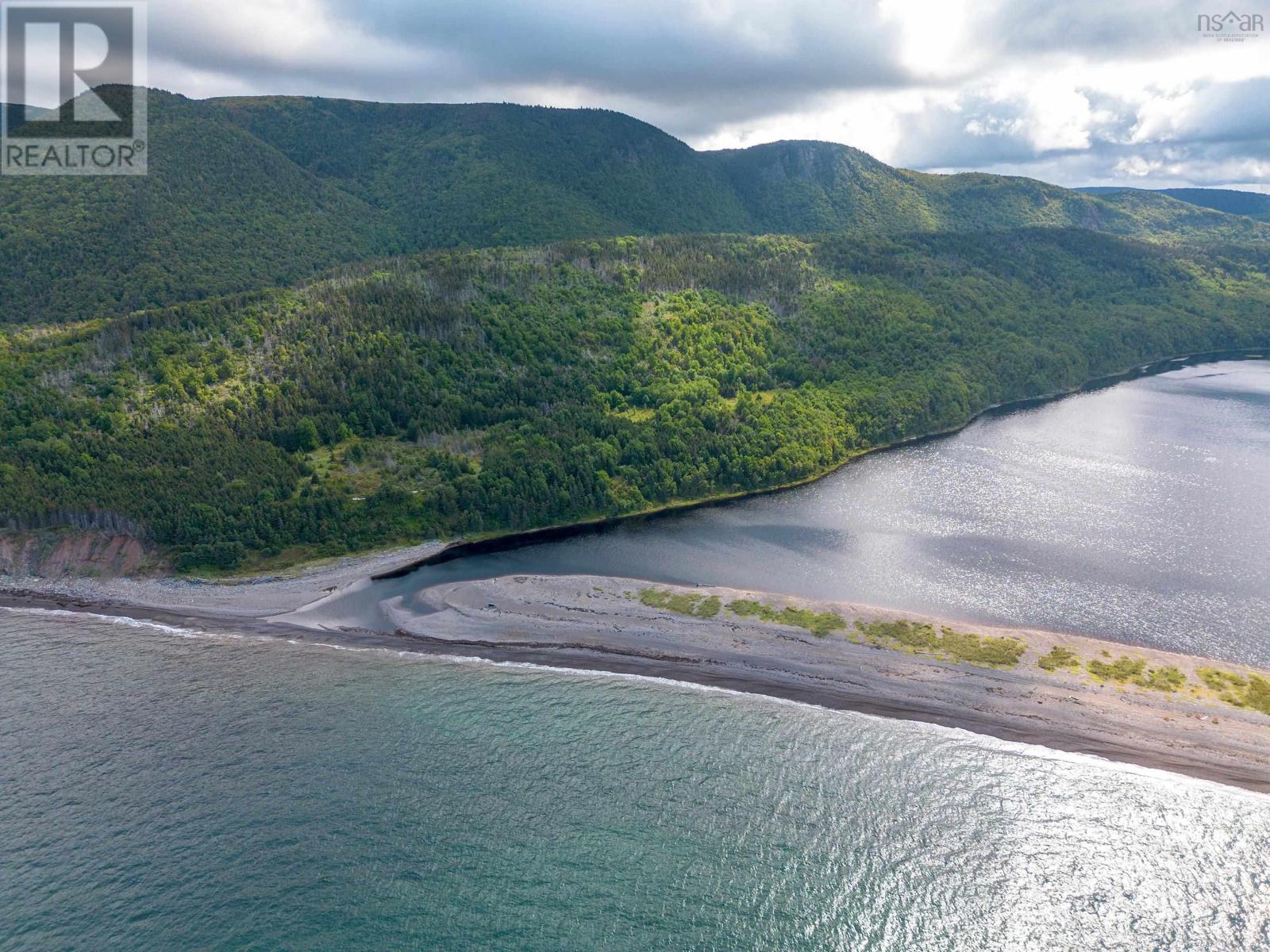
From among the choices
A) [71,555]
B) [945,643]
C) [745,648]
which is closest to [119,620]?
[71,555]

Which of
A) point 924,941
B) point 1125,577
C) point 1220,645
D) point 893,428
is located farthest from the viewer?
point 893,428

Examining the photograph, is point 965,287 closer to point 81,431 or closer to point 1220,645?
point 1220,645

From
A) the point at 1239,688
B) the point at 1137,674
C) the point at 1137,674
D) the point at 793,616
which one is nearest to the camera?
the point at 1239,688

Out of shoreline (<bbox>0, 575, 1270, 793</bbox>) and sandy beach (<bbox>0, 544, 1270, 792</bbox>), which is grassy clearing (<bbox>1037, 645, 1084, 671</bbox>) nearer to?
sandy beach (<bbox>0, 544, 1270, 792</bbox>)

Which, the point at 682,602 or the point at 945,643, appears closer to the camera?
the point at 945,643

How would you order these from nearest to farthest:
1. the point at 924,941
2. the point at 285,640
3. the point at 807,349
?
the point at 924,941 → the point at 285,640 → the point at 807,349

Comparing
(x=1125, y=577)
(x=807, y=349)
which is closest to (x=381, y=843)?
(x=1125, y=577)

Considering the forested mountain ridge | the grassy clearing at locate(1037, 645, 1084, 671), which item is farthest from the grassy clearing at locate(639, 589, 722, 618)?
the grassy clearing at locate(1037, 645, 1084, 671)

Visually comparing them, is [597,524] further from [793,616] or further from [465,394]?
[465,394]
